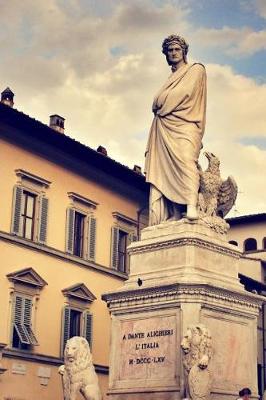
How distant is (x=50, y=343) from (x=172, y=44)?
18980 mm

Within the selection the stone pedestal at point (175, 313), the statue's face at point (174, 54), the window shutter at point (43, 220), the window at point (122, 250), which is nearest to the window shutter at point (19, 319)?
the window shutter at point (43, 220)

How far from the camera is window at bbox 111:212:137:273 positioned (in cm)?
3834

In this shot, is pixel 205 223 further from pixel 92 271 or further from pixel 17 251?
pixel 92 271

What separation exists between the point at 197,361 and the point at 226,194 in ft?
13.3

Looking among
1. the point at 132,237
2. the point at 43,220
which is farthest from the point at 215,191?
the point at 132,237

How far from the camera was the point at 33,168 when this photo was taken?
1357 inches

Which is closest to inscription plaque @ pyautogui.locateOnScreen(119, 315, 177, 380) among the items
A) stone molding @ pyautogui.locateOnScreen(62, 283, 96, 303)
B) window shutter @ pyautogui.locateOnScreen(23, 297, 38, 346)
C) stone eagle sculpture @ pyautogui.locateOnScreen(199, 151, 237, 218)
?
stone eagle sculpture @ pyautogui.locateOnScreen(199, 151, 237, 218)

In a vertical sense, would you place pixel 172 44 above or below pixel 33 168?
below

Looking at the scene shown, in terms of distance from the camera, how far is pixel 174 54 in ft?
55.6

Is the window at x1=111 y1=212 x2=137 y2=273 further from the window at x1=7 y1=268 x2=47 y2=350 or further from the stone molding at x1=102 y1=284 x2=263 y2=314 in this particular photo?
the stone molding at x1=102 y1=284 x2=263 y2=314

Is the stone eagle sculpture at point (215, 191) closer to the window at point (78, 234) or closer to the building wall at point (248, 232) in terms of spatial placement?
the window at point (78, 234)

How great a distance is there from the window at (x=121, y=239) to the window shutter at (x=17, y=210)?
19.6 ft

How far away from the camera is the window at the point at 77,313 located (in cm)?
3462

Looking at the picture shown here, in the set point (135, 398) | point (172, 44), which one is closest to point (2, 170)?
point (172, 44)
